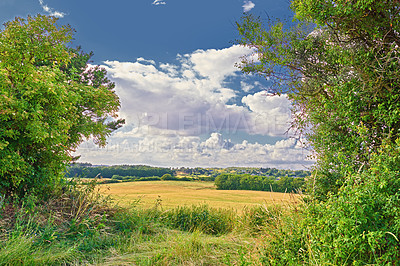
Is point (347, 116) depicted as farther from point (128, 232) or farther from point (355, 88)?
point (128, 232)

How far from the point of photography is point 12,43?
776 cm

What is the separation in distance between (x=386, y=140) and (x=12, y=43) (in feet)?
32.7

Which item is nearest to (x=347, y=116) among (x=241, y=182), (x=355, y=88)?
(x=355, y=88)

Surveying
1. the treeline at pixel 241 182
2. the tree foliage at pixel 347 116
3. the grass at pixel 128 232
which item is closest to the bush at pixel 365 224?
the tree foliage at pixel 347 116

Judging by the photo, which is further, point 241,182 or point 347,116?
point 241,182

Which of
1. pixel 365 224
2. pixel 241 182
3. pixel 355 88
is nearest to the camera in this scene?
pixel 365 224

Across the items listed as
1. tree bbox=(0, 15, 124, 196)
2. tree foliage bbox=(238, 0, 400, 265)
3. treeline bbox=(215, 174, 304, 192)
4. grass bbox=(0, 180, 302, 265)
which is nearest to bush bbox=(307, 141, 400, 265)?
tree foliage bbox=(238, 0, 400, 265)

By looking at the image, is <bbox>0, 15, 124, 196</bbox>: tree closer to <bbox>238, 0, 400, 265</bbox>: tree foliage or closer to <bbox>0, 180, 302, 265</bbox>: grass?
<bbox>0, 180, 302, 265</bbox>: grass

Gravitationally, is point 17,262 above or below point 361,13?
below

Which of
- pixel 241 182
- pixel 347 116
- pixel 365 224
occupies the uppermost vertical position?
pixel 347 116

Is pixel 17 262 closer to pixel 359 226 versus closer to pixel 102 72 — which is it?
pixel 359 226

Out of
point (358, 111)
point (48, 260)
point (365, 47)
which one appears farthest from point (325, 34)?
point (48, 260)

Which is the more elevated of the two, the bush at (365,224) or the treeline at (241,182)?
the bush at (365,224)

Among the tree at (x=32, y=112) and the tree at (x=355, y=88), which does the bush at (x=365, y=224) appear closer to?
the tree at (x=355, y=88)
